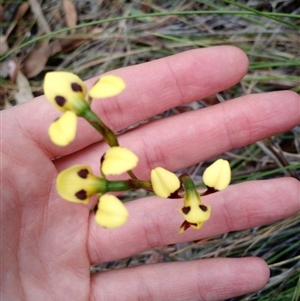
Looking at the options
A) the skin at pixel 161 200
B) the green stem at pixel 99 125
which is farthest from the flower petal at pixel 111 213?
the skin at pixel 161 200

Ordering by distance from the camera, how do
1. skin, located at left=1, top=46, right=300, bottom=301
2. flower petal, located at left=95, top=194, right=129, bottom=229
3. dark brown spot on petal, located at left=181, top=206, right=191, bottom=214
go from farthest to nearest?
skin, located at left=1, top=46, right=300, bottom=301 < dark brown spot on petal, located at left=181, top=206, right=191, bottom=214 < flower petal, located at left=95, top=194, right=129, bottom=229

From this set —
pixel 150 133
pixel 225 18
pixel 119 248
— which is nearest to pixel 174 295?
pixel 119 248

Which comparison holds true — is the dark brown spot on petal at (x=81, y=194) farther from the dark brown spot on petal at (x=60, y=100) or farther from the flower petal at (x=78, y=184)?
the dark brown spot on petal at (x=60, y=100)

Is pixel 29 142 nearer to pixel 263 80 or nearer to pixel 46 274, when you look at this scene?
pixel 46 274

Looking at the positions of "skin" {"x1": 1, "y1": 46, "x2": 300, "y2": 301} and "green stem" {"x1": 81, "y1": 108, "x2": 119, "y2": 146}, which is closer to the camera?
"green stem" {"x1": 81, "y1": 108, "x2": 119, "y2": 146}

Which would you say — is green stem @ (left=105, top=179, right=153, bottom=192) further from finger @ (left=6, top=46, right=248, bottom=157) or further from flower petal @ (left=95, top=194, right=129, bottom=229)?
finger @ (left=6, top=46, right=248, bottom=157)

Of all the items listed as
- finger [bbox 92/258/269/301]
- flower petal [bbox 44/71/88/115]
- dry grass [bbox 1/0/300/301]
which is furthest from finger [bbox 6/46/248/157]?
finger [bbox 92/258/269/301]
